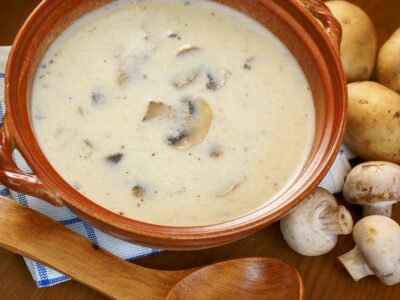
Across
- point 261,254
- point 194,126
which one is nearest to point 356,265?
point 261,254

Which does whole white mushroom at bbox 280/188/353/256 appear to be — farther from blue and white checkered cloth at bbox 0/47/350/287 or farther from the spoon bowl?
blue and white checkered cloth at bbox 0/47/350/287

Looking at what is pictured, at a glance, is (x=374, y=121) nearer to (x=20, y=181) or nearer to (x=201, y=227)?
(x=201, y=227)

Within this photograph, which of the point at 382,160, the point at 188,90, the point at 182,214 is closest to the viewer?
the point at 182,214

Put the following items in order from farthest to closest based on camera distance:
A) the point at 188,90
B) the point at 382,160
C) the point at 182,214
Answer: the point at 382,160, the point at 188,90, the point at 182,214

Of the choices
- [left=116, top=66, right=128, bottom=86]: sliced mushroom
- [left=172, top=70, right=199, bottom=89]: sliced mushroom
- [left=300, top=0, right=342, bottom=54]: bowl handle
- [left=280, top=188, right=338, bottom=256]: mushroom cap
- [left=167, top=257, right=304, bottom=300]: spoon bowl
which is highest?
[left=300, top=0, right=342, bottom=54]: bowl handle

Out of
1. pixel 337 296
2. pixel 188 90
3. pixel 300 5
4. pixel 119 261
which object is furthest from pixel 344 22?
pixel 119 261

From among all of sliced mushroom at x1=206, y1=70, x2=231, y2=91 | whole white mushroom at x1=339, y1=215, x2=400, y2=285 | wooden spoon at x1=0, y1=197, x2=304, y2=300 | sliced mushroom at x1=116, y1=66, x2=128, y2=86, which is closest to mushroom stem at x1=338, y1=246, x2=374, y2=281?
whole white mushroom at x1=339, y1=215, x2=400, y2=285

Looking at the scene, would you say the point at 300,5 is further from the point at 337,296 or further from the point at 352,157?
the point at 337,296
